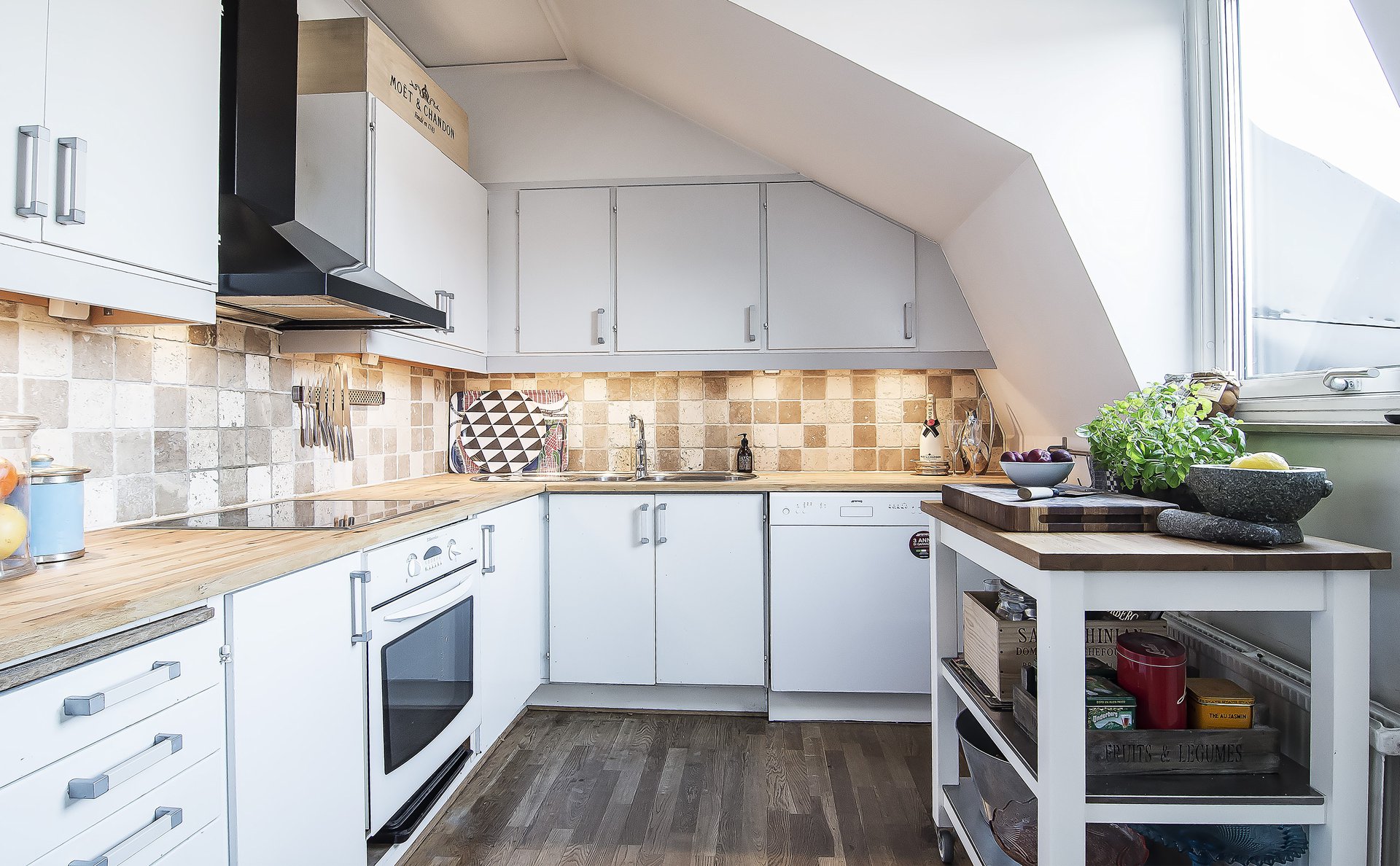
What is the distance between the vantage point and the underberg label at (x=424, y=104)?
2.46 m

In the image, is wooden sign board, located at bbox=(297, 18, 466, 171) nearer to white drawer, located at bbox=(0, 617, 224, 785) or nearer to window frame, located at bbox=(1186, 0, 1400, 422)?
white drawer, located at bbox=(0, 617, 224, 785)

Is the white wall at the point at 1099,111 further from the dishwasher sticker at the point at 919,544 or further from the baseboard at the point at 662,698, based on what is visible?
the baseboard at the point at 662,698

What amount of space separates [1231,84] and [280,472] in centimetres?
279

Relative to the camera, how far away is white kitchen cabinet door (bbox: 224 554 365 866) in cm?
129

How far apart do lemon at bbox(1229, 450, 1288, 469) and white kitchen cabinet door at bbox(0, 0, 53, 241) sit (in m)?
2.06

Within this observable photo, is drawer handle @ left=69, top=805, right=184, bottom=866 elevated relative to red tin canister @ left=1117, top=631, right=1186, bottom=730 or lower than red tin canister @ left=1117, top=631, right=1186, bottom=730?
lower

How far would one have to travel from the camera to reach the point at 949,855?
1875 mm

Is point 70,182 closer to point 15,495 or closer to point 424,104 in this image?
point 15,495

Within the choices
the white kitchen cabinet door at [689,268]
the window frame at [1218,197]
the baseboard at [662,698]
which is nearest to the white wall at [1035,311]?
the window frame at [1218,197]

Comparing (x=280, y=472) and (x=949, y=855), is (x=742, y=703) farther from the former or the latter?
(x=280, y=472)

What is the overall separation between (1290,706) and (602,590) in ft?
6.89

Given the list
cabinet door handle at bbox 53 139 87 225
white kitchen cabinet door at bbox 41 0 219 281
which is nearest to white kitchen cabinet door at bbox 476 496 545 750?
white kitchen cabinet door at bbox 41 0 219 281

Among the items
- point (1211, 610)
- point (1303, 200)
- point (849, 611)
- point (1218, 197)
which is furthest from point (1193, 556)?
point (849, 611)

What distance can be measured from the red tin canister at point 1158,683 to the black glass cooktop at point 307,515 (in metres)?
1.67
